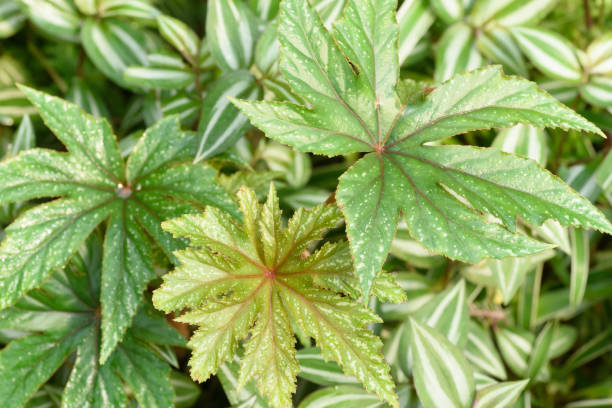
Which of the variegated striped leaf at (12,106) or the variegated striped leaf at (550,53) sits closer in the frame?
the variegated striped leaf at (550,53)

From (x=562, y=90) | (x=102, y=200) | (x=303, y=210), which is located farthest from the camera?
(x=562, y=90)

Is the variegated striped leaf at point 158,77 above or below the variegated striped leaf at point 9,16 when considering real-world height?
below

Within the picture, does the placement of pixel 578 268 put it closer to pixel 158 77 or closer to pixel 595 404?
pixel 595 404

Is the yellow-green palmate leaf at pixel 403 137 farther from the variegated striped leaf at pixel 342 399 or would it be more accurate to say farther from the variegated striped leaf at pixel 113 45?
the variegated striped leaf at pixel 113 45

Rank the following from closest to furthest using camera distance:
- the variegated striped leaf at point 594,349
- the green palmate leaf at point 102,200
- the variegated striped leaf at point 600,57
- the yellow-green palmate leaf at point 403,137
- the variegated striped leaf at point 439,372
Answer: the yellow-green palmate leaf at point 403,137 < the green palmate leaf at point 102,200 < the variegated striped leaf at point 439,372 < the variegated striped leaf at point 600,57 < the variegated striped leaf at point 594,349

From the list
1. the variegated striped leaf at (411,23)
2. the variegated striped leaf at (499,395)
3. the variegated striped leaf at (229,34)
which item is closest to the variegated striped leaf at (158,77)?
the variegated striped leaf at (229,34)

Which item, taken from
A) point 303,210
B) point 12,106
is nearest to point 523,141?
point 303,210
